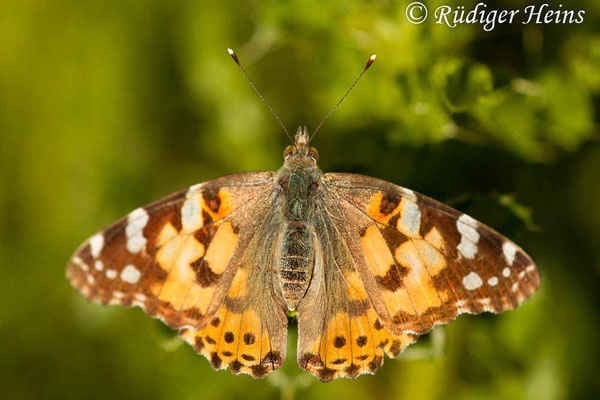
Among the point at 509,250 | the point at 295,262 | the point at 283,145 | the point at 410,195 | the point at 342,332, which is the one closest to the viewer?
the point at 509,250

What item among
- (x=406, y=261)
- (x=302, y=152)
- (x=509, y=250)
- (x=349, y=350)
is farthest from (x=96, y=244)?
(x=509, y=250)

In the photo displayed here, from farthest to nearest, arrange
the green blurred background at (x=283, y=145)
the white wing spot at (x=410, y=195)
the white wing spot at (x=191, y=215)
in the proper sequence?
the green blurred background at (x=283, y=145), the white wing spot at (x=191, y=215), the white wing spot at (x=410, y=195)

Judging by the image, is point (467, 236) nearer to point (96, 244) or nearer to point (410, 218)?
point (410, 218)

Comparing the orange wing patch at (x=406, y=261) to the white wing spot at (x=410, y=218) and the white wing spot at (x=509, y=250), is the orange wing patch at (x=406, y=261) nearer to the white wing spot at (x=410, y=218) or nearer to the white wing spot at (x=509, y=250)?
the white wing spot at (x=410, y=218)

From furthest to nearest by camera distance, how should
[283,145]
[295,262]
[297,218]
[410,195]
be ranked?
[283,145] → [297,218] → [295,262] → [410,195]

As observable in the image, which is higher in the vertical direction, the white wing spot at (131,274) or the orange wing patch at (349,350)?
the white wing spot at (131,274)

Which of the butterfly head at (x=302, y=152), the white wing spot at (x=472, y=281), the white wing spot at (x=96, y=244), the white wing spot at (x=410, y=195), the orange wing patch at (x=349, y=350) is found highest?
the butterfly head at (x=302, y=152)

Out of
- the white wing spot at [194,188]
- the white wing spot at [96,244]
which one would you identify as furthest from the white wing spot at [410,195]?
the white wing spot at [96,244]

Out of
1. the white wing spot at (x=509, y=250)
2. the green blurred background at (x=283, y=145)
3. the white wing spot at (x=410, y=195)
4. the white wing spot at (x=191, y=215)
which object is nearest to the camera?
the white wing spot at (x=509, y=250)
